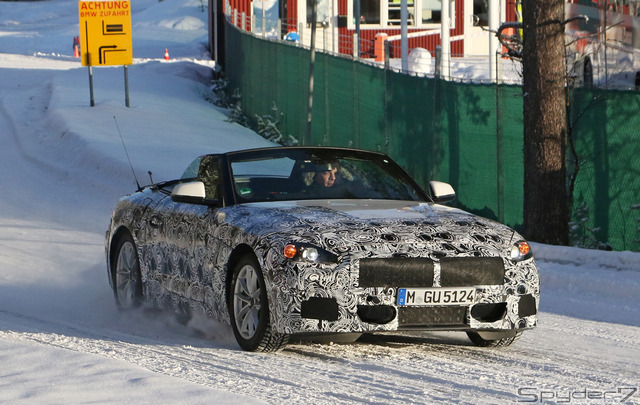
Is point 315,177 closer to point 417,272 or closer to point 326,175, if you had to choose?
point 326,175

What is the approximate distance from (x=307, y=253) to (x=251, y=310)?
62 centimetres

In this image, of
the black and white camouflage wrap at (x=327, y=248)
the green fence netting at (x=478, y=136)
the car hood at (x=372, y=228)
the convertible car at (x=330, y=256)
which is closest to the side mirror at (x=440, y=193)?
the convertible car at (x=330, y=256)

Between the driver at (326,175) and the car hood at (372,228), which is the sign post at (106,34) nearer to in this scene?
the driver at (326,175)

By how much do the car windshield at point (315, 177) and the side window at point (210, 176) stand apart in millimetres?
132

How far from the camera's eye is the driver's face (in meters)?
8.79

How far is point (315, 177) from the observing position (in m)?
8.82

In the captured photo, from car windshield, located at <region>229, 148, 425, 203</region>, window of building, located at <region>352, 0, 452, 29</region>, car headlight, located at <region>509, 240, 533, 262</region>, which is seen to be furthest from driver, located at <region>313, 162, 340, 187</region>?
window of building, located at <region>352, 0, 452, 29</region>

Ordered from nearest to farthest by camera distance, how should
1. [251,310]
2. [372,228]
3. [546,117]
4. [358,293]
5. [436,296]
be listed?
[358,293], [436,296], [372,228], [251,310], [546,117]

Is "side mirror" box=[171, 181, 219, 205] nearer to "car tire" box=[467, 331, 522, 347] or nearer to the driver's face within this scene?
the driver's face

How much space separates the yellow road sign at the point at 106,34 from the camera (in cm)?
2770

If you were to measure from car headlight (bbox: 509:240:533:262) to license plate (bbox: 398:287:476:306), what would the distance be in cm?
39

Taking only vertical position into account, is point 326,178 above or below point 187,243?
above

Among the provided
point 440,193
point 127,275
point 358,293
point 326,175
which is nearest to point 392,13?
point 127,275

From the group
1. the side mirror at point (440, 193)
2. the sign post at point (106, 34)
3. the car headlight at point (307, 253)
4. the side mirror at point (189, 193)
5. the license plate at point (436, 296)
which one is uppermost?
the sign post at point (106, 34)
